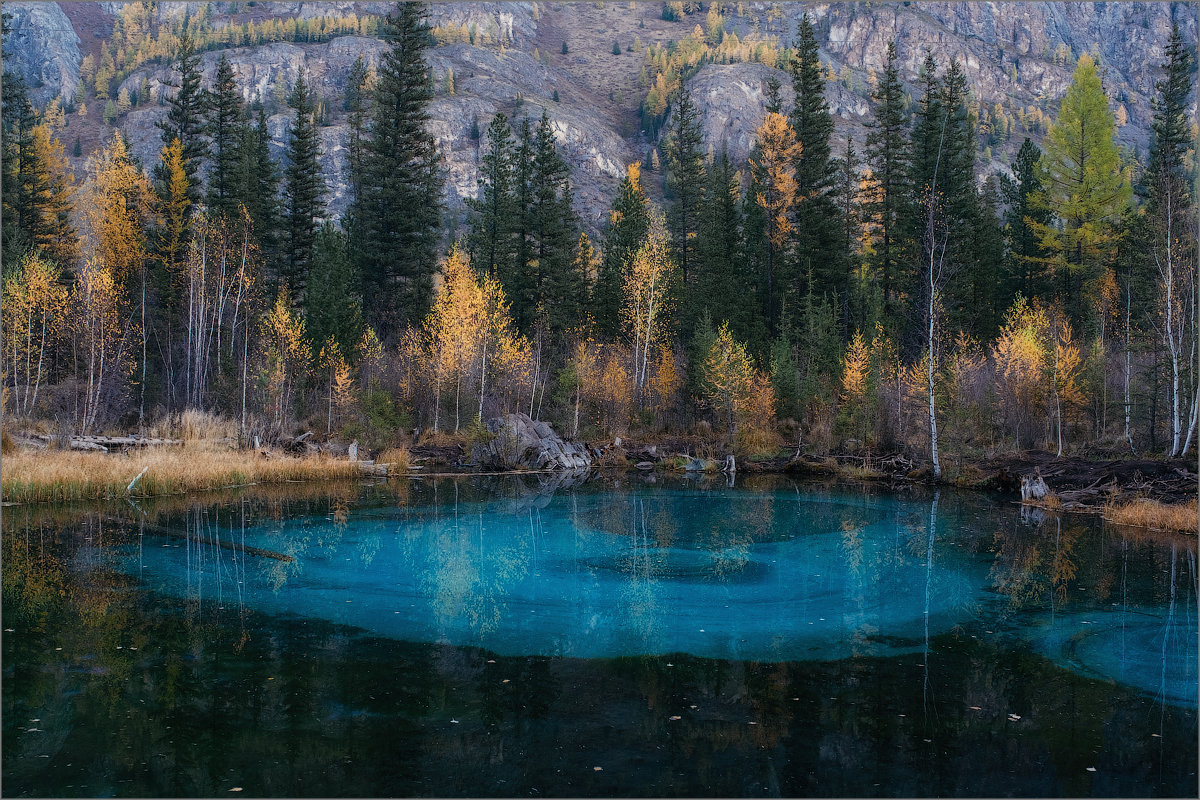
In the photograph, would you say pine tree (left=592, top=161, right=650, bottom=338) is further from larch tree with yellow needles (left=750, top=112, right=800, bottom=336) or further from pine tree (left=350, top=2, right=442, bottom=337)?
pine tree (left=350, top=2, right=442, bottom=337)

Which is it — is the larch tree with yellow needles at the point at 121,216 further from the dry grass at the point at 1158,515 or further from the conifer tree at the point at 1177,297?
the conifer tree at the point at 1177,297

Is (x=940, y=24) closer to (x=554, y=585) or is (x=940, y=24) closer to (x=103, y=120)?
(x=103, y=120)

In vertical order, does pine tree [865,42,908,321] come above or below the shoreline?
above

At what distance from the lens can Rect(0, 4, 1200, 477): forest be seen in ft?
89.2

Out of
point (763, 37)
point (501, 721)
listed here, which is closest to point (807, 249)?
point (501, 721)

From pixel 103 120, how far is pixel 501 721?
150653 millimetres

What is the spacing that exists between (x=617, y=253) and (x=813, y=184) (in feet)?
38.5

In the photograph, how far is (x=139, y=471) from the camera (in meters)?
17.8

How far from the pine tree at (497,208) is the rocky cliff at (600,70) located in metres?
74.9

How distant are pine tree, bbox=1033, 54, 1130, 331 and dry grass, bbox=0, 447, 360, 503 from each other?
3561 centimetres

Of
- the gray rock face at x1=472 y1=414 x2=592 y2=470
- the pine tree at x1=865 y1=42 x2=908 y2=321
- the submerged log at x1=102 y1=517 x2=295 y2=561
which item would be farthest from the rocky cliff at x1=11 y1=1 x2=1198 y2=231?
the submerged log at x1=102 y1=517 x2=295 y2=561

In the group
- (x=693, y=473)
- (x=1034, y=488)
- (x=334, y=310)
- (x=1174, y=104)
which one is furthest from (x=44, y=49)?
(x=1034, y=488)

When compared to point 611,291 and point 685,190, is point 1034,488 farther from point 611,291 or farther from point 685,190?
point 685,190

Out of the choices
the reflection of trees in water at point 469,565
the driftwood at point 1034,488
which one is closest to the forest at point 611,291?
the driftwood at point 1034,488
